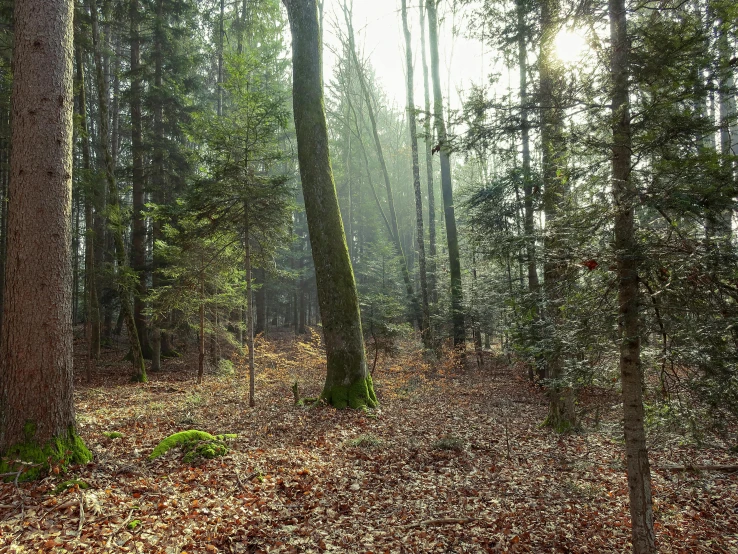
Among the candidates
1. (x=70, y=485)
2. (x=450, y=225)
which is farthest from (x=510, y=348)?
(x=450, y=225)

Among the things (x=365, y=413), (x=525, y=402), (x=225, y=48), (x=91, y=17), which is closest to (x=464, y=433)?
(x=365, y=413)

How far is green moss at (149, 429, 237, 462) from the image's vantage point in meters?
5.76

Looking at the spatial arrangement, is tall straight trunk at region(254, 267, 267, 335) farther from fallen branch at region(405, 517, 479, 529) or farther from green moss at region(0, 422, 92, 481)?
fallen branch at region(405, 517, 479, 529)

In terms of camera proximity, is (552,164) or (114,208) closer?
(552,164)

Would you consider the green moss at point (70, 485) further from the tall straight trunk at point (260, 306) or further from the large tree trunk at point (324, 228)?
the tall straight trunk at point (260, 306)

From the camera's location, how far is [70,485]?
14.2ft

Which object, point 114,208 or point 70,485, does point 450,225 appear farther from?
point 70,485

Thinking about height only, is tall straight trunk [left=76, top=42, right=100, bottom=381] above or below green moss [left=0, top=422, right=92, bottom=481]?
above

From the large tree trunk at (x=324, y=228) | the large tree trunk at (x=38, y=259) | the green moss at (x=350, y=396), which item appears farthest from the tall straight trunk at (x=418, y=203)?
the large tree trunk at (x=38, y=259)

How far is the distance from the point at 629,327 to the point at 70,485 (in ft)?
20.2

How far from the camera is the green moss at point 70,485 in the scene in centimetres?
421

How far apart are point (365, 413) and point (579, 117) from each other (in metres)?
6.61

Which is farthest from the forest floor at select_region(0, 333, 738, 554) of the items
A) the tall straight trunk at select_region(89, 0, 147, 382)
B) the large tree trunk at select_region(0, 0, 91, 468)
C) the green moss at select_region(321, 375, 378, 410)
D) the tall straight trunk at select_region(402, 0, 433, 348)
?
the tall straight trunk at select_region(402, 0, 433, 348)

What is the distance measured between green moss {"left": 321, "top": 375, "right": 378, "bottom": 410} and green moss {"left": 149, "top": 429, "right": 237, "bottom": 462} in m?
2.73
